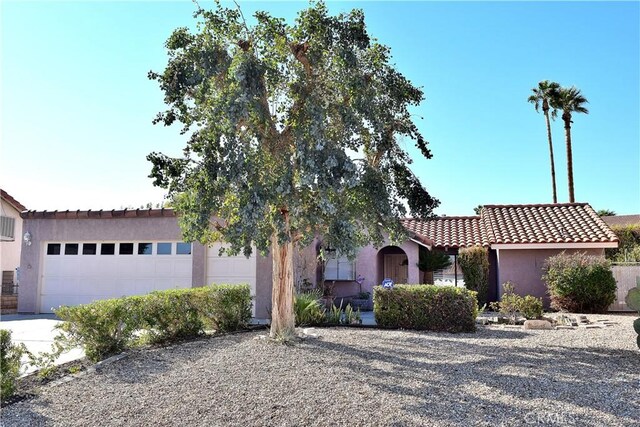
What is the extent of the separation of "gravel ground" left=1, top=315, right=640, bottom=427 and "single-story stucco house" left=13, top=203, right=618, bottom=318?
645 centimetres

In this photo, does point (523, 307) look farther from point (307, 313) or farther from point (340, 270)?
point (340, 270)

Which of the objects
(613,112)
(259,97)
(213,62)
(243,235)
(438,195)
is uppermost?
(613,112)

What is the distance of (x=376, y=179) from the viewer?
9.38 meters

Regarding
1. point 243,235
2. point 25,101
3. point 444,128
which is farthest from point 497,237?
point 25,101

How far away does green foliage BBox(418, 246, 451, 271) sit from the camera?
63.4ft

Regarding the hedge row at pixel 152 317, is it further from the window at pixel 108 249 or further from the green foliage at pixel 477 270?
the green foliage at pixel 477 270

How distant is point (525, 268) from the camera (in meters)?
19.2

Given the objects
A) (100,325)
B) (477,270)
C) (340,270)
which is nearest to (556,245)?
(477,270)

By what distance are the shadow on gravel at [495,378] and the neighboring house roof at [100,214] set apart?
8.78 m

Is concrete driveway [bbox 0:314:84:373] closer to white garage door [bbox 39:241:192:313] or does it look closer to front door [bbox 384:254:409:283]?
white garage door [bbox 39:241:192:313]

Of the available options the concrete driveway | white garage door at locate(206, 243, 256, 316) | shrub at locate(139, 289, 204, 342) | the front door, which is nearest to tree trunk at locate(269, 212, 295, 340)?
shrub at locate(139, 289, 204, 342)

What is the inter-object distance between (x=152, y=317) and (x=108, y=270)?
26.6ft

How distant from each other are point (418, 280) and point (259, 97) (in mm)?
12493

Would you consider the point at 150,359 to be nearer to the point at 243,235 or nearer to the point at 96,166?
the point at 243,235
